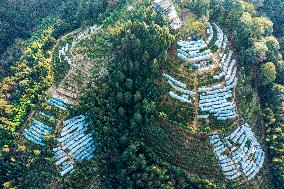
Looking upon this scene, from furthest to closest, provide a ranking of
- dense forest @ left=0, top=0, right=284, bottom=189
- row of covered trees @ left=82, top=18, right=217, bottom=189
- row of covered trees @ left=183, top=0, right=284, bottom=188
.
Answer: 1. row of covered trees @ left=183, top=0, right=284, bottom=188
2. dense forest @ left=0, top=0, right=284, bottom=189
3. row of covered trees @ left=82, top=18, right=217, bottom=189

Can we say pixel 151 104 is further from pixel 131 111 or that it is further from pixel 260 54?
pixel 260 54

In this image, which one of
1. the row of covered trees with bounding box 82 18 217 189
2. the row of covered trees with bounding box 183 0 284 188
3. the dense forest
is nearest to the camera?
the row of covered trees with bounding box 82 18 217 189

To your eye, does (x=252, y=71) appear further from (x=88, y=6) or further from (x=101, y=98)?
(x=88, y=6)

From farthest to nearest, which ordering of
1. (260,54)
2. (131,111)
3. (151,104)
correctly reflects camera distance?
(260,54)
(131,111)
(151,104)

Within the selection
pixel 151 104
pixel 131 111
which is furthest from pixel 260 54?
pixel 131 111

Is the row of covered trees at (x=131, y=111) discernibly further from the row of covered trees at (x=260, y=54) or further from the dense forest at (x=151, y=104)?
the row of covered trees at (x=260, y=54)

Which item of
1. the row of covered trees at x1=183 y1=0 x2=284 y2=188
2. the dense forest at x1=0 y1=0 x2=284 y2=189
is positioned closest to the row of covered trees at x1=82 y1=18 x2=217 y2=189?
the dense forest at x1=0 y1=0 x2=284 y2=189

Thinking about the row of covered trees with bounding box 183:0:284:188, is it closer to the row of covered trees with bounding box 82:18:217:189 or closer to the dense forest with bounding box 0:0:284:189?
the dense forest with bounding box 0:0:284:189

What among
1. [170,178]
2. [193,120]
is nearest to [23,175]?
[170,178]
